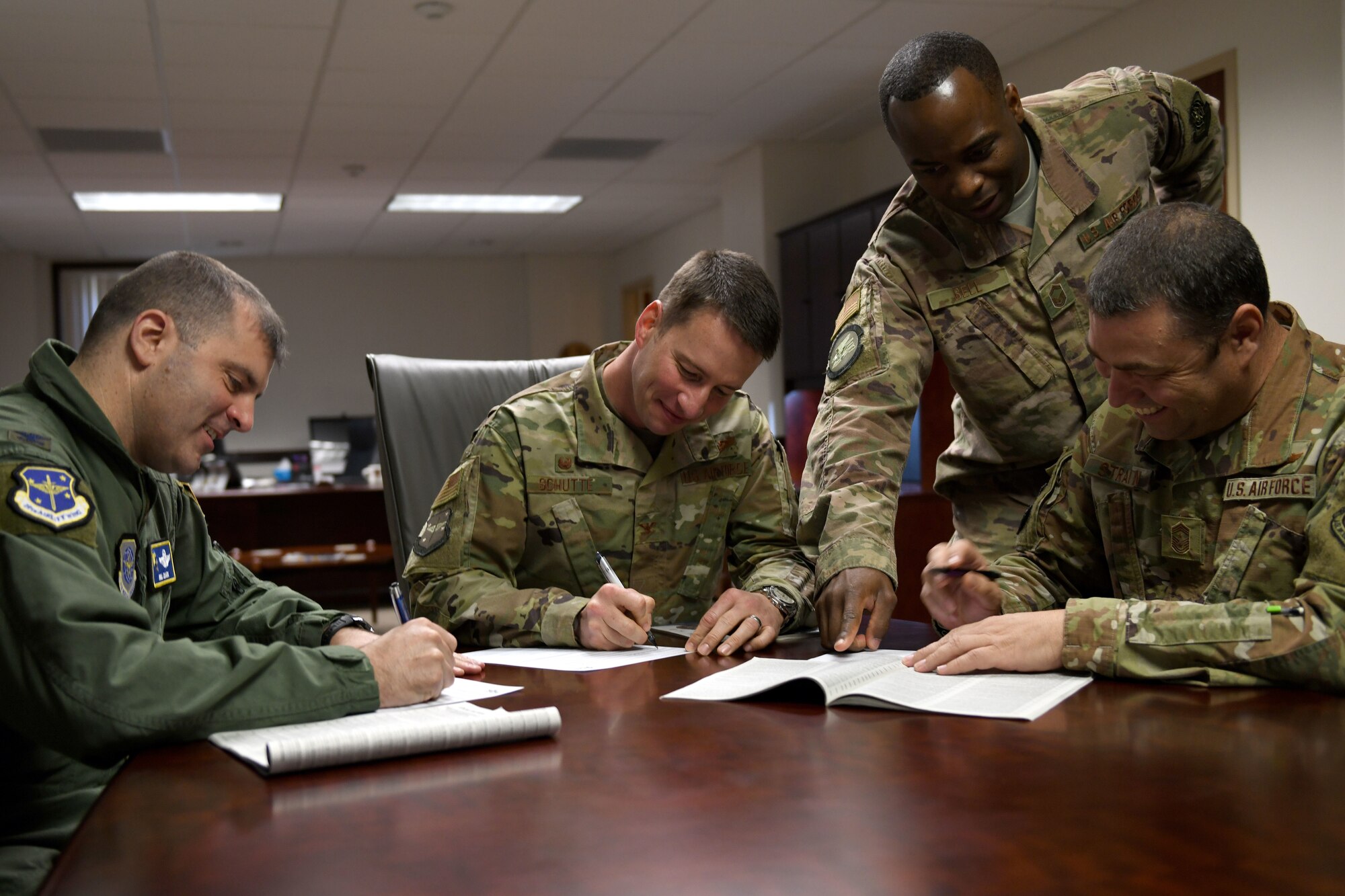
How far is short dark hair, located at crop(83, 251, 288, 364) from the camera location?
1397mm

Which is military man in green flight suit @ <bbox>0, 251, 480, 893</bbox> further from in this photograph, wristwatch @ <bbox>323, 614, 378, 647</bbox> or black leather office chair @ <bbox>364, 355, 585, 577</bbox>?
black leather office chair @ <bbox>364, 355, 585, 577</bbox>

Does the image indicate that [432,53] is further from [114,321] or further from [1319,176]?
[114,321]

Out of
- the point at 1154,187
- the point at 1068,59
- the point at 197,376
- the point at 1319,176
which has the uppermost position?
the point at 1068,59

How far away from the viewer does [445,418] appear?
2.27m

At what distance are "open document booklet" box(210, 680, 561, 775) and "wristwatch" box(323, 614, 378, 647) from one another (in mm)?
433

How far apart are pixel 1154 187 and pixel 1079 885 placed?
184 centimetres

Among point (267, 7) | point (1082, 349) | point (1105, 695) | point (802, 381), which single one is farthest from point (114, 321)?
point (802, 381)

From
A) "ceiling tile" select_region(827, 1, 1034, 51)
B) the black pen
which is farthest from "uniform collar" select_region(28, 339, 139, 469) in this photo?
"ceiling tile" select_region(827, 1, 1034, 51)

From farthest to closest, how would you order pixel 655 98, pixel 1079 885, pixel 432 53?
pixel 655 98, pixel 432 53, pixel 1079 885

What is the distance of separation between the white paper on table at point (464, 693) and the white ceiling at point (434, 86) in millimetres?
4011

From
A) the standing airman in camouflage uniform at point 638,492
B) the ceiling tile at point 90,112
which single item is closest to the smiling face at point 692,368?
the standing airman in camouflage uniform at point 638,492

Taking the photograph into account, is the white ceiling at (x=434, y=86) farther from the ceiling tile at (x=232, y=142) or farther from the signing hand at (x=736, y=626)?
the signing hand at (x=736, y=626)

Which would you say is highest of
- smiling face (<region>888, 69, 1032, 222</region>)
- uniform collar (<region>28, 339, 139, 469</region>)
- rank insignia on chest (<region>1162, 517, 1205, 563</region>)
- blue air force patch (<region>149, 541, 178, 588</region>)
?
smiling face (<region>888, 69, 1032, 222</region>)

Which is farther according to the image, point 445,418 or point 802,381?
point 802,381
